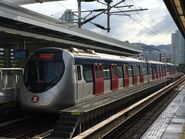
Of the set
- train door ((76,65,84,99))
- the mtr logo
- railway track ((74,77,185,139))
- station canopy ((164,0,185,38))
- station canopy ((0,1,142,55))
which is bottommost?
railway track ((74,77,185,139))

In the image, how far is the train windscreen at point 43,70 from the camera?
1494 centimetres

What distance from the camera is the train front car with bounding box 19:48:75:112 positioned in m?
14.6

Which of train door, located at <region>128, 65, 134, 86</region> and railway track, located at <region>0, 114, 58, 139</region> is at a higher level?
train door, located at <region>128, 65, 134, 86</region>

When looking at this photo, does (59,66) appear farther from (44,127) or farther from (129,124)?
(129,124)

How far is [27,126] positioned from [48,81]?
1.78 meters

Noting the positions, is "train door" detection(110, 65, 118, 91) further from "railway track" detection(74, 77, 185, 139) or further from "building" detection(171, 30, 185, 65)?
"building" detection(171, 30, 185, 65)

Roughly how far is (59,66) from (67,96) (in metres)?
1.16

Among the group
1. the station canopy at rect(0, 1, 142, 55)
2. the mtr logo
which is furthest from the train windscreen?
the station canopy at rect(0, 1, 142, 55)

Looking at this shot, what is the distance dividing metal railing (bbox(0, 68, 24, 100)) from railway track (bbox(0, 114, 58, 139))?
41.7 inches

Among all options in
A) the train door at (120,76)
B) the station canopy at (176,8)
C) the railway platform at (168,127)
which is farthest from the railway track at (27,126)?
the train door at (120,76)

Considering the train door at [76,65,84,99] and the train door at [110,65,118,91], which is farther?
the train door at [110,65,118,91]

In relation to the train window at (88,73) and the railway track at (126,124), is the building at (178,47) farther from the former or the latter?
the train window at (88,73)

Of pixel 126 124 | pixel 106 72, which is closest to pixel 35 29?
pixel 106 72

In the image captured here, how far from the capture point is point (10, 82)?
1636cm
